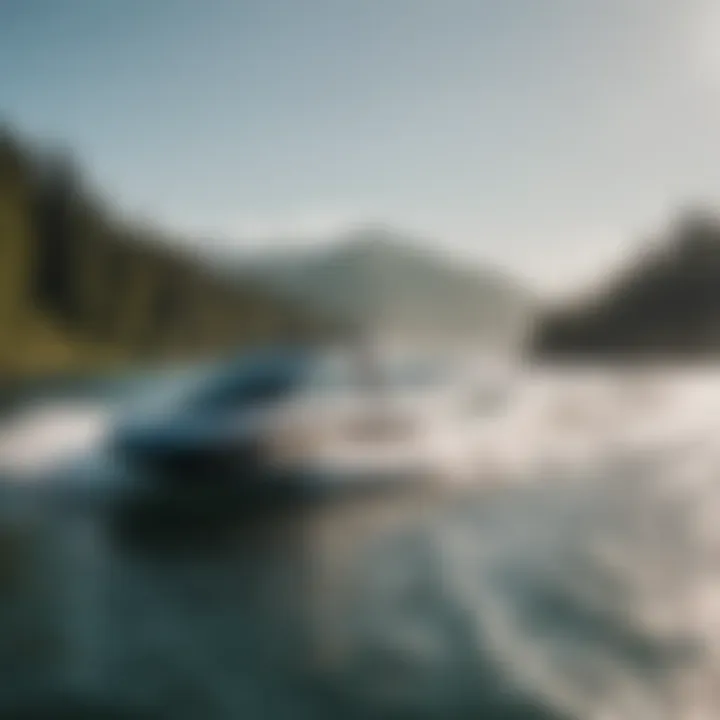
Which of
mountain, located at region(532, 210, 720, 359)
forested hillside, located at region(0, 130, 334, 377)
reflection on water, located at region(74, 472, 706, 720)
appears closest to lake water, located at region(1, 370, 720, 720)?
reflection on water, located at region(74, 472, 706, 720)

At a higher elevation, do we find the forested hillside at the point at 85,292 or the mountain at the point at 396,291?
the forested hillside at the point at 85,292

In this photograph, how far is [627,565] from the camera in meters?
3.90

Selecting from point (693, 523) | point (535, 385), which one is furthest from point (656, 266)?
point (693, 523)

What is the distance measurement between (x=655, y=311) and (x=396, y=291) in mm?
3780

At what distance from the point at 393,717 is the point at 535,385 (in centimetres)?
422

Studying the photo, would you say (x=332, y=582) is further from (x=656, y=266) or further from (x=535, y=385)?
(x=656, y=266)

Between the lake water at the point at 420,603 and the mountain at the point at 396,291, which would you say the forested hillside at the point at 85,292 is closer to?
the mountain at the point at 396,291

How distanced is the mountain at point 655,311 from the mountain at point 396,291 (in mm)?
449

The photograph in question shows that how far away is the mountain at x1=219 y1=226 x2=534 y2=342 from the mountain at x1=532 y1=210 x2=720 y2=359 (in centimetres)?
45

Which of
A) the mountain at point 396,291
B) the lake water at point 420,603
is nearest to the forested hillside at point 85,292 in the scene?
the mountain at point 396,291

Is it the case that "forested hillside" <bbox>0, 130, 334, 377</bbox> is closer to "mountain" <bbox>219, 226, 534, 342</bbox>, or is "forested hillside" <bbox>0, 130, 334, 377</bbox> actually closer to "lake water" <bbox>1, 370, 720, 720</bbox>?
"mountain" <bbox>219, 226, 534, 342</bbox>

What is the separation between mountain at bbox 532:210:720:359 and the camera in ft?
18.3

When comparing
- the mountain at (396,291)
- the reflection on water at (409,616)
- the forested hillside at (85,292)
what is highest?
the forested hillside at (85,292)

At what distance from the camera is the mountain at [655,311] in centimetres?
559
